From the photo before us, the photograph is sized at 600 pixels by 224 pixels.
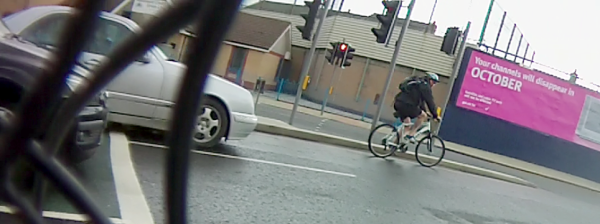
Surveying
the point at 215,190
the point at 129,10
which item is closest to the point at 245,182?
the point at 215,190

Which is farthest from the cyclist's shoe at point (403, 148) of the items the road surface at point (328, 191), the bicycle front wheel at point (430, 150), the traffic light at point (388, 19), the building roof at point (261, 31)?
the building roof at point (261, 31)

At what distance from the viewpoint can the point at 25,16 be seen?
551cm

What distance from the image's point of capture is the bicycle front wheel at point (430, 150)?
36.9ft

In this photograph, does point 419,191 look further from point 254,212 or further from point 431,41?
point 431,41

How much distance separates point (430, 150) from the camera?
1124 centimetres

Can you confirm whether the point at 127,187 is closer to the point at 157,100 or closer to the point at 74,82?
the point at 157,100

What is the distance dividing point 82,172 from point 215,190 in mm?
1143

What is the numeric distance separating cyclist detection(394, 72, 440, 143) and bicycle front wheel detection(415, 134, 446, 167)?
0.24 metres

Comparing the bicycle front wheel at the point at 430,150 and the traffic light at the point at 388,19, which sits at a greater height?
the traffic light at the point at 388,19

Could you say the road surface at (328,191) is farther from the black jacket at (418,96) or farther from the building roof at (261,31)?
the building roof at (261,31)

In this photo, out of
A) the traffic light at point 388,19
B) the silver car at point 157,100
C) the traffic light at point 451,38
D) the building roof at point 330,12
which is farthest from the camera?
the building roof at point 330,12

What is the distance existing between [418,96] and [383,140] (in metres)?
1.03

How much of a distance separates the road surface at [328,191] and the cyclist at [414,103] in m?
0.84

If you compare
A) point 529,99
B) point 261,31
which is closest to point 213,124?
point 529,99
